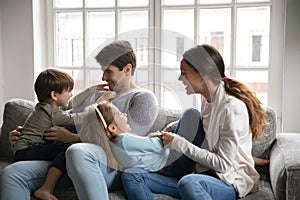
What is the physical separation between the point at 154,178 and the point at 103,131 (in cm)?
33

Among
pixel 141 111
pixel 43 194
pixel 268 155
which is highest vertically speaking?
pixel 141 111

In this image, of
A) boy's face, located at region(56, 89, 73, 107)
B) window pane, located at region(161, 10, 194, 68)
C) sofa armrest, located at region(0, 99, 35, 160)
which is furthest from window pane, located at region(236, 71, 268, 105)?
sofa armrest, located at region(0, 99, 35, 160)

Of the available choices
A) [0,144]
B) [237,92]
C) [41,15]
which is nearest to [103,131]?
[237,92]

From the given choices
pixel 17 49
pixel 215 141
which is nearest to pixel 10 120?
pixel 17 49

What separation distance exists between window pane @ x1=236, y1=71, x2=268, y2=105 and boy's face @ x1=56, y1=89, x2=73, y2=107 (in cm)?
118

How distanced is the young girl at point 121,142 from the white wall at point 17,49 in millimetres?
1132

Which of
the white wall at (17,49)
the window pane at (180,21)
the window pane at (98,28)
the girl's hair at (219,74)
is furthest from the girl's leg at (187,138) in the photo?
the white wall at (17,49)

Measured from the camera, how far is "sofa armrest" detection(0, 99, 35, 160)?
252cm

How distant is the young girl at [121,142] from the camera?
2.01 metres

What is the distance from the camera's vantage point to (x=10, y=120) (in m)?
2.53

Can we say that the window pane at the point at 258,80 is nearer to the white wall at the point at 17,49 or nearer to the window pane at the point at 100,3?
the window pane at the point at 100,3

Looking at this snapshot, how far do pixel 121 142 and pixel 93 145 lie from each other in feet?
0.46

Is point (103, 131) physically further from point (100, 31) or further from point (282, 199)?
point (100, 31)

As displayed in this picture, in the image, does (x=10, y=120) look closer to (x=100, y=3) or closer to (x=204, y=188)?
(x=100, y=3)
